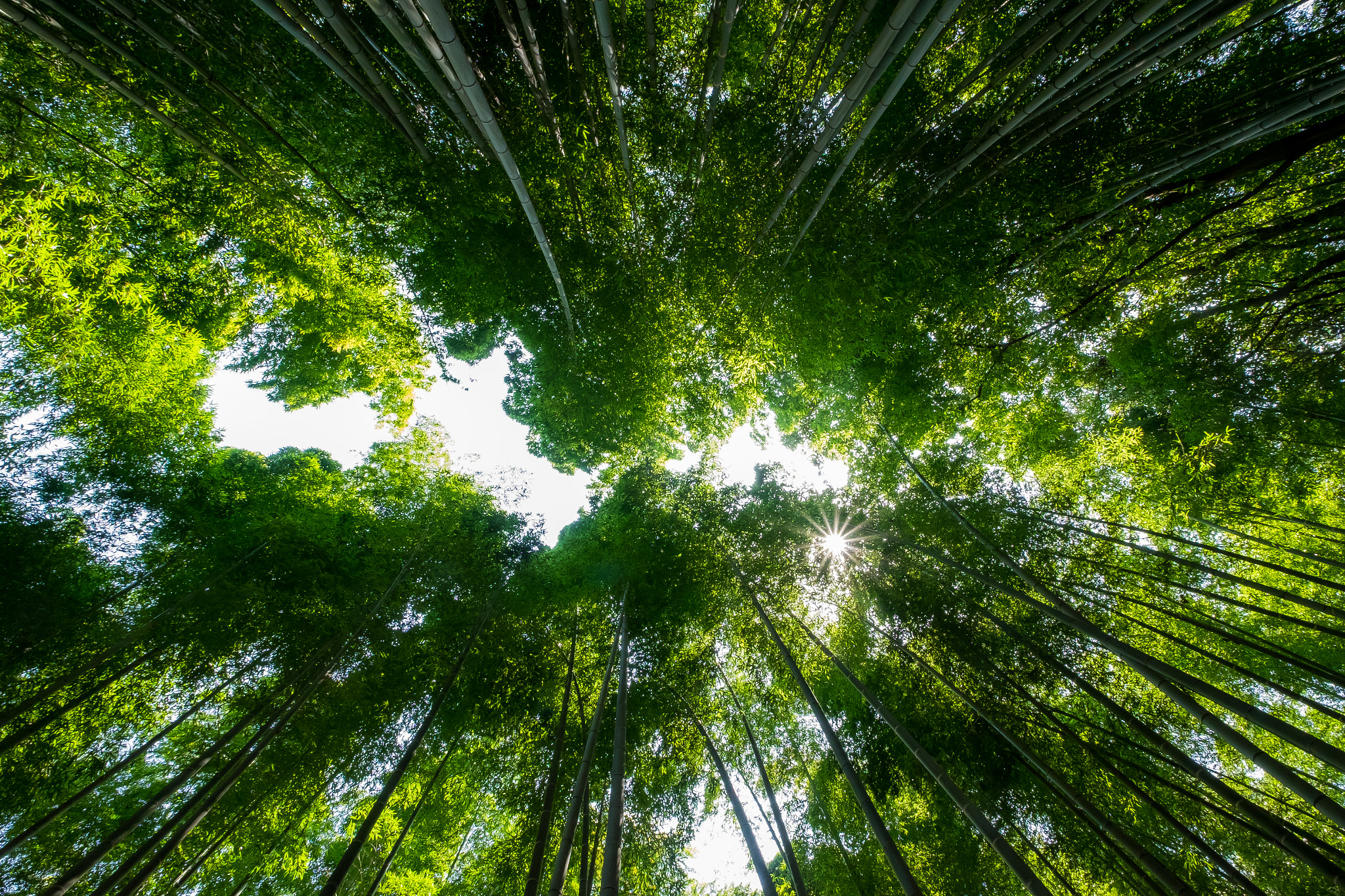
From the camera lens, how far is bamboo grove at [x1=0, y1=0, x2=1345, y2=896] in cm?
333

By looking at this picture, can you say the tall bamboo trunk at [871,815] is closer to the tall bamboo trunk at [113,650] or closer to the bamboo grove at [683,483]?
the bamboo grove at [683,483]

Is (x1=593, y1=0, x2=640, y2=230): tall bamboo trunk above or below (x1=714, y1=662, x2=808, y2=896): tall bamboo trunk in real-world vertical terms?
above

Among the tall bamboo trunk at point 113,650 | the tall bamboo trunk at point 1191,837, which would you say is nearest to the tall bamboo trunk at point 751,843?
the tall bamboo trunk at point 1191,837

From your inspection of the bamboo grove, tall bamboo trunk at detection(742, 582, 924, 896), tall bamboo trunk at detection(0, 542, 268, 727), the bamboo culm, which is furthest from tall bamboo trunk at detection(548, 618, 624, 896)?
tall bamboo trunk at detection(0, 542, 268, 727)

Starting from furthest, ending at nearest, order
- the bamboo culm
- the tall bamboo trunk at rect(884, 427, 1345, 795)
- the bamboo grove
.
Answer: the bamboo grove < the bamboo culm < the tall bamboo trunk at rect(884, 427, 1345, 795)

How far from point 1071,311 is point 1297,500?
10.9 ft

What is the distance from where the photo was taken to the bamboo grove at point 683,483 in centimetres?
333

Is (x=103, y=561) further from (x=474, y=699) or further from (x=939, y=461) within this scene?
(x=939, y=461)

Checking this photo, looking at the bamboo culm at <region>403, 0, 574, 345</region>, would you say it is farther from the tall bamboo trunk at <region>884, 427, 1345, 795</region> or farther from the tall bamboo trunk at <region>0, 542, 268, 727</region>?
the tall bamboo trunk at <region>0, 542, 268, 727</region>

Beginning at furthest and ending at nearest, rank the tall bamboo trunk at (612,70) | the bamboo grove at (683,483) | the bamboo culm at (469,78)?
the bamboo grove at (683,483) → the tall bamboo trunk at (612,70) → the bamboo culm at (469,78)

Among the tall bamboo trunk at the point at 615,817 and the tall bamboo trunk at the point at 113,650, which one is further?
the tall bamboo trunk at the point at 113,650

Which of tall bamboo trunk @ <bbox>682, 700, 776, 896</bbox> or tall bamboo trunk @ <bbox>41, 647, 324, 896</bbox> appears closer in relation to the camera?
tall bamboo trunk @ <bbox>682, 700, 776, 896</bbox>

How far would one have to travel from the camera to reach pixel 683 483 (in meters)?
5.93

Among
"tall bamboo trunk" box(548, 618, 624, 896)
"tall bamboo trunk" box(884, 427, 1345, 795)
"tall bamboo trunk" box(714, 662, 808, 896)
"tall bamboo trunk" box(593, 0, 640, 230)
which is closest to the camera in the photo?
"tall bamboo trunk" box(884, 427, 1345, 795)
